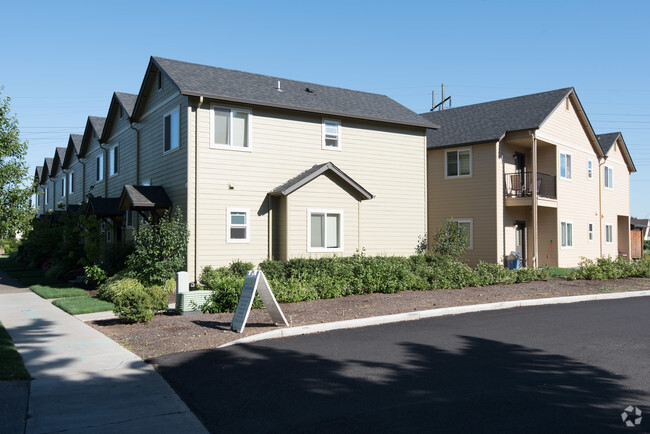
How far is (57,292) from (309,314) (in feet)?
29.5

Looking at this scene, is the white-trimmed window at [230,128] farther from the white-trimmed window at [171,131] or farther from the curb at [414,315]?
the curb at [414,315]

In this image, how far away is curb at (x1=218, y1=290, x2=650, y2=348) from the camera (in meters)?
9.52

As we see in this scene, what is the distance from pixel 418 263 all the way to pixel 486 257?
6616 mm

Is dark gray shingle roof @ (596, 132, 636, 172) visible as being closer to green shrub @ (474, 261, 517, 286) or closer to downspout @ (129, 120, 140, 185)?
green shrub @ (474, 261, 517, 286)

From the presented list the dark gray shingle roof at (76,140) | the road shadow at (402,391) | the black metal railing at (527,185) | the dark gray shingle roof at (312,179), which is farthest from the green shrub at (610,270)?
the dark gray shingle roof at (76,140)

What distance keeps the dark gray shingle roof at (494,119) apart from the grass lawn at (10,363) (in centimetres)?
1955

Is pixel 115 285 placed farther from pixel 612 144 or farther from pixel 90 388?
pixel 612 144

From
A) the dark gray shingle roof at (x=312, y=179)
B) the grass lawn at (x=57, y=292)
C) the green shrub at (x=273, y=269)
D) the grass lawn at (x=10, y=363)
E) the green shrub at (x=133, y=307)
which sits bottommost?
the grass lawn at (x=10, y=363)

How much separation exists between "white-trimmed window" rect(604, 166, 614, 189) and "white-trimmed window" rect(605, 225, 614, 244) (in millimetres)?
2398

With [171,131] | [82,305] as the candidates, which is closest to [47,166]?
[171,131]

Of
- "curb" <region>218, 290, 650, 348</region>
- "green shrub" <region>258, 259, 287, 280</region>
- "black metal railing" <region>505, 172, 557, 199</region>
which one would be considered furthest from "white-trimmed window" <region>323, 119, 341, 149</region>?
"curb" <region>218, 290, 650, 348</region>

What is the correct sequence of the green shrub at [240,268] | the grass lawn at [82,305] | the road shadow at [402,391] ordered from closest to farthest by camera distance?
1. the road shadow at [402,391]
2. the grass lawn at [82,305]
3. the green shrub at [240,268]

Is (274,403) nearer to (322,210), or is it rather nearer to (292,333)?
(292,333)

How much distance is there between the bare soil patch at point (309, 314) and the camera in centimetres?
905
